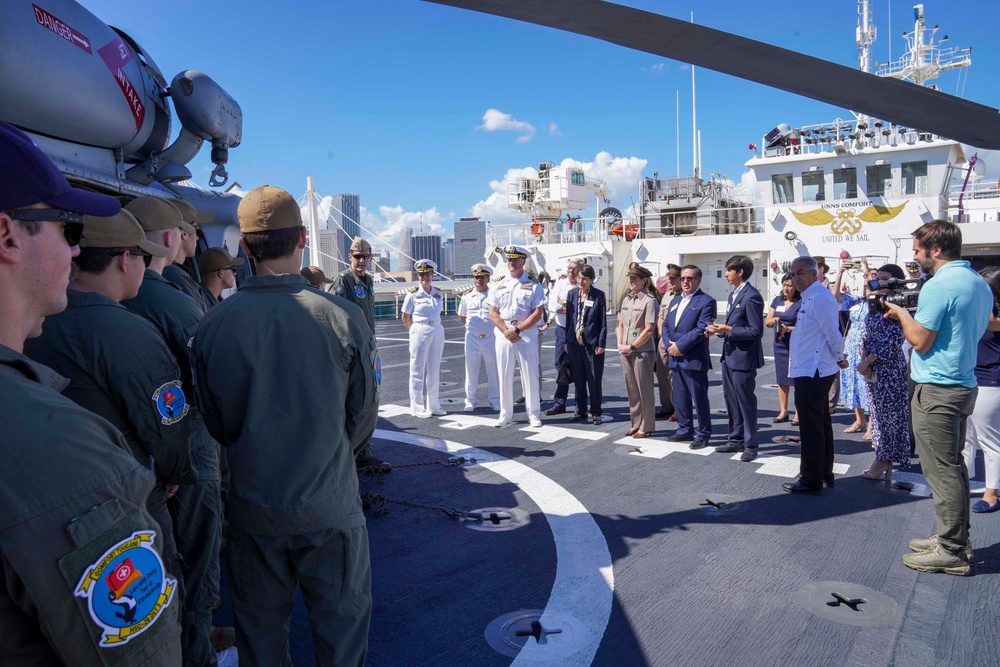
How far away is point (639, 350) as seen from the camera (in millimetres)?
6613

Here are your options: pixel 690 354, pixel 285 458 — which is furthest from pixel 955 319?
pixel 285 458

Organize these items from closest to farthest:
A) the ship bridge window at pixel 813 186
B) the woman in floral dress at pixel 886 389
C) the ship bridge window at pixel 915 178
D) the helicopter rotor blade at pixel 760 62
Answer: the helicopter rotor blade at pixel 760 62 < the woman in floral dress at pixel 886 389 < the ship bridge window at pixel 915 178 < the ship bridge window at pixel 813 186

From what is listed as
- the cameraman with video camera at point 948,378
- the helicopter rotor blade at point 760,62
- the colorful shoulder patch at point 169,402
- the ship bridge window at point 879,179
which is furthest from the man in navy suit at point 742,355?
the ship bridge window at point 879,179

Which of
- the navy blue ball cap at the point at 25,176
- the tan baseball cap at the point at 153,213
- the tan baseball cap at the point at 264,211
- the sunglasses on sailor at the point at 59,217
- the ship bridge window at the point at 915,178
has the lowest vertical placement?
the sunglasses on sailor at the point at 59,217

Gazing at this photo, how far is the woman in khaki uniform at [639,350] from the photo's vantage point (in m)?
6.41

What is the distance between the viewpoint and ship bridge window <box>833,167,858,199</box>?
61.7 ft

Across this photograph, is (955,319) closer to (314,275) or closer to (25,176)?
(25,176)

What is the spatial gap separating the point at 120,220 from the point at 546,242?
89.2 feet

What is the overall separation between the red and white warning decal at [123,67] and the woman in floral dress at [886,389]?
18.1 feet

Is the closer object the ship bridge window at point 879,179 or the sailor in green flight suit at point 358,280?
the sailor in green flight suit at point 358,280

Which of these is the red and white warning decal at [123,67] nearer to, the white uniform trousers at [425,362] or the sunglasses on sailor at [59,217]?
the sunglasses on sailor at [59,217]

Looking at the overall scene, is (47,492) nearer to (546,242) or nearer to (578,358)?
(578,358)

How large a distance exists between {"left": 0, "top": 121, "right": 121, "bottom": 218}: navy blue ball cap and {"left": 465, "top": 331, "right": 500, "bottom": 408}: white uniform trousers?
6.78 m

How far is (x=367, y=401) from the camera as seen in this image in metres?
2.15
